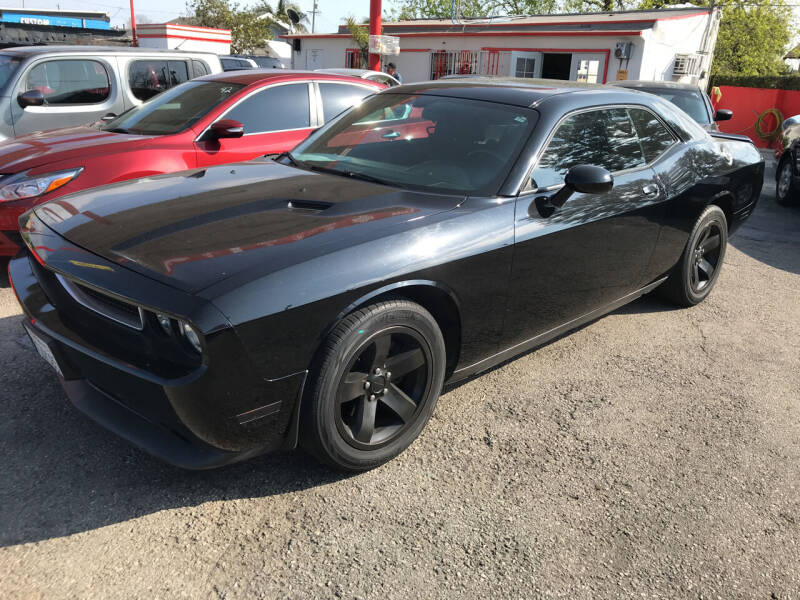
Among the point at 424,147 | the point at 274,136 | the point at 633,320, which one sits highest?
the point at 424,147

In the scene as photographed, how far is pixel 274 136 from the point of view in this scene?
5719mm

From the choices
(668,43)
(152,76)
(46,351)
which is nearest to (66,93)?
(152,76)

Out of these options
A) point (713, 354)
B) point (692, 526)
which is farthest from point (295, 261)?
point (713, 354)

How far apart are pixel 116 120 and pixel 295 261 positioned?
163 inches

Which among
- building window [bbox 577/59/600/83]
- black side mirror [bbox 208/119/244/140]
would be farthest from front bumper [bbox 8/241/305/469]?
building window [bbox 577/59/600/83]

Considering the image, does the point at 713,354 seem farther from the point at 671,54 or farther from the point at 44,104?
the point at 671,54

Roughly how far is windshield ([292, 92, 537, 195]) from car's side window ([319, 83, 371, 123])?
7.63ft

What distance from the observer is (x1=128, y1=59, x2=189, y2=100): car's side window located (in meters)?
7.12

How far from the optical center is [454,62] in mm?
24219

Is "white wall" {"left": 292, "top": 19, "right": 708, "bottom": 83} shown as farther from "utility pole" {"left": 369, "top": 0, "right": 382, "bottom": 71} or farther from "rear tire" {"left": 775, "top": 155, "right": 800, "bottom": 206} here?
"rear tire" {"left": 775, "top": 155, "right": 800, "bottom": 206}

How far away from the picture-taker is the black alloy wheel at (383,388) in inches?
103

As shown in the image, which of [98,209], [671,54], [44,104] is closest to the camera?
[98,209]

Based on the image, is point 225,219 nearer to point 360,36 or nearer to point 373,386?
point 373,386

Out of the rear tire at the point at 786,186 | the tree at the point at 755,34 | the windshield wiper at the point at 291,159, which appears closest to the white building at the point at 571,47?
the rear tire at the point at 786,186
